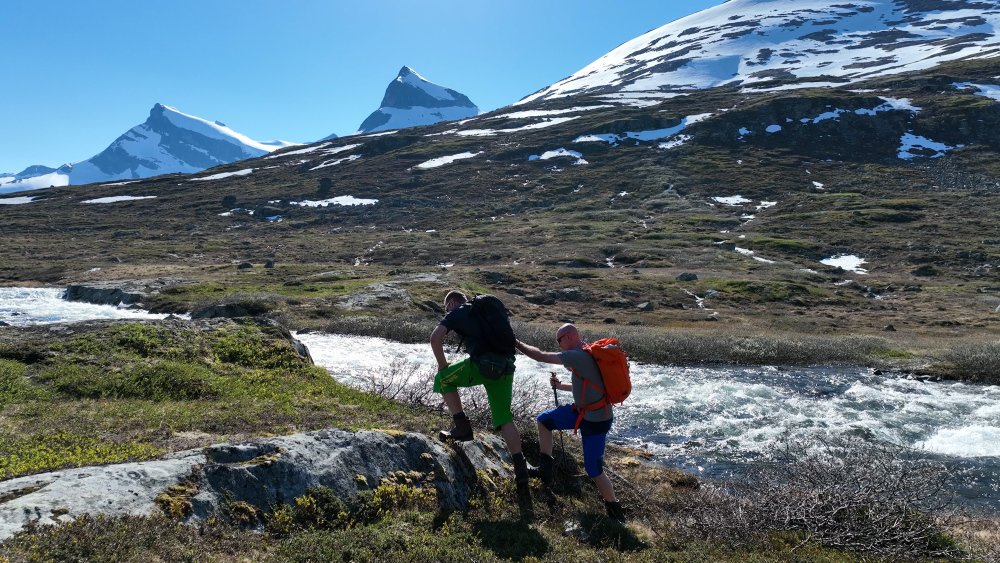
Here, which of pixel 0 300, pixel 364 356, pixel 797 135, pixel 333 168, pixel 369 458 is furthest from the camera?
pixel 333 168

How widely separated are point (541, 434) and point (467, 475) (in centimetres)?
142

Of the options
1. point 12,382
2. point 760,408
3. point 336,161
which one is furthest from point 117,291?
point 336,161

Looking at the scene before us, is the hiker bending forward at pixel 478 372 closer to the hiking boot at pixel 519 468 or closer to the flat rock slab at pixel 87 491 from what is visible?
the hiking boot at pixel 519 468

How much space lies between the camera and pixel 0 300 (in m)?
44.7

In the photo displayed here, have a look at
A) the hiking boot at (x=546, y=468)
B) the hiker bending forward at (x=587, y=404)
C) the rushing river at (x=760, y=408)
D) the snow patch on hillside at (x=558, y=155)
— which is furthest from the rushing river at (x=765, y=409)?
the snow patch on hillside at (x=558, y=155)

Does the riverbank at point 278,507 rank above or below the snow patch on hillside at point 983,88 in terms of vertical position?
below

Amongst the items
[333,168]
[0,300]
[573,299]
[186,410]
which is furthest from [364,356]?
[333,168]

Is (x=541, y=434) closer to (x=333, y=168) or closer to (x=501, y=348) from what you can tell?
(x=501, y=348)

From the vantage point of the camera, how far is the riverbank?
6.02m

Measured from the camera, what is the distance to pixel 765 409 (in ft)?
70.3

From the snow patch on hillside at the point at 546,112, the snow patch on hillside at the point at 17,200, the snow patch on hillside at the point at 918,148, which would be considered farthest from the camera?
the snow patch on hillside at the point at 546,112

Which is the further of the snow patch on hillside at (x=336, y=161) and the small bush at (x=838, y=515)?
the snow patch on hillside at (x=336, y=161)

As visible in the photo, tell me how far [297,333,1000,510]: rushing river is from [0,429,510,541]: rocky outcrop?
807cm

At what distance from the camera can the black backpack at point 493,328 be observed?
8586mm
